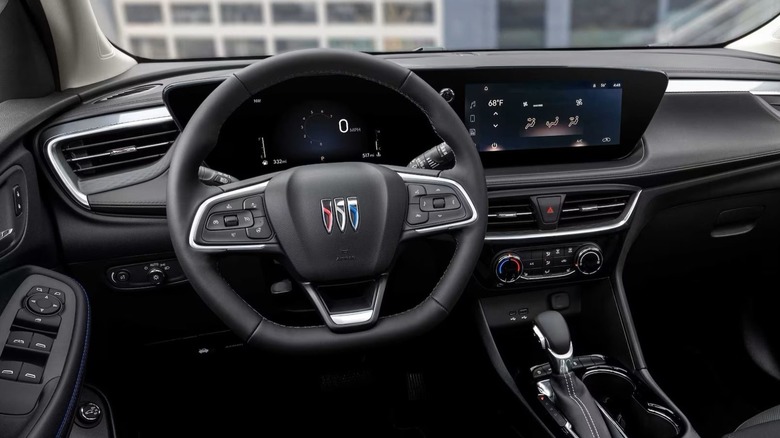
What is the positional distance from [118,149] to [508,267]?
1019 mm

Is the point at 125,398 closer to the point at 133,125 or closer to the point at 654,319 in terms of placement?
the point at 133,125

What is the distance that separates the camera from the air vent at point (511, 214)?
1.69 m

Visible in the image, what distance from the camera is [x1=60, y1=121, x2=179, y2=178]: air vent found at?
152 cm

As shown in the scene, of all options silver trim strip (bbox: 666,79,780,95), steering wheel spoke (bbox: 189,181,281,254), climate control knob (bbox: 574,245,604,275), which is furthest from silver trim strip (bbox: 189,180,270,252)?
silver trim strip (bbox: 666,79,780,95)

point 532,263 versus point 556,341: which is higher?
point 532,263

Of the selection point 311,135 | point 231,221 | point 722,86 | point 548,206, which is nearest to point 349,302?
point 231,221

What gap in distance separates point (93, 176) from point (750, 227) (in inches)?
74.8

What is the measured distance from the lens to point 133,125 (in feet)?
5.05

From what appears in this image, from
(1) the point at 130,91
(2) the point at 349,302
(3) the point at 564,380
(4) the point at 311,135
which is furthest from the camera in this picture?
(1) the point at 130,91

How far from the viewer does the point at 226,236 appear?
1.19m

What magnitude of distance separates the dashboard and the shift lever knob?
43 cm

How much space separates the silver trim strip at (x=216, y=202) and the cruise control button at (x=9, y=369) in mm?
373

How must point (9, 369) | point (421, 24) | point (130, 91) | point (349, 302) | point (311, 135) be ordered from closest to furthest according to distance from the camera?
point (9, 369) → point (349, 302) → point (311, 135) → point (130, 91) → point (421, 24)

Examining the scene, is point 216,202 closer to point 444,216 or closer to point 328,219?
point 328,219
